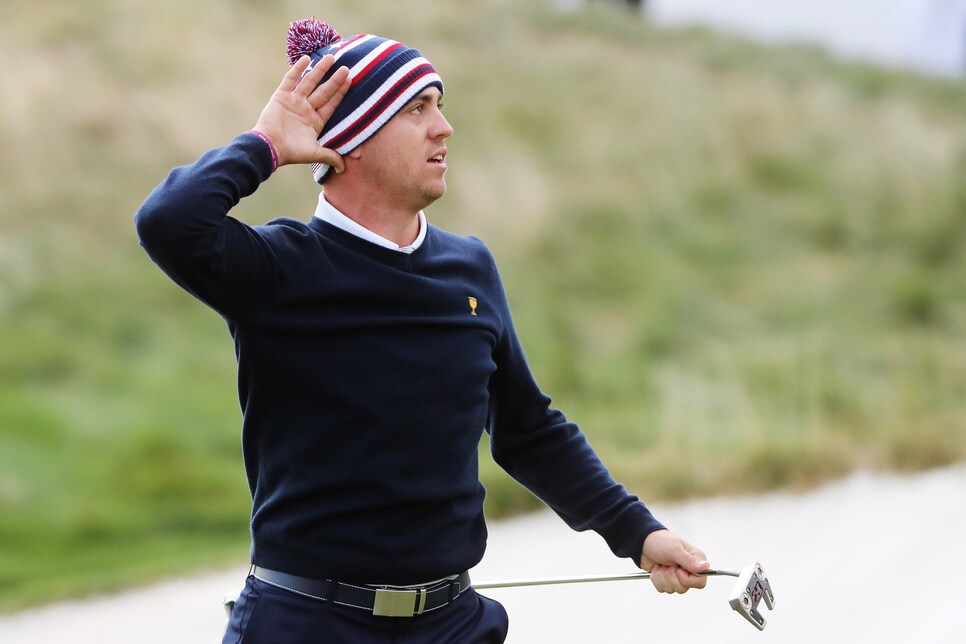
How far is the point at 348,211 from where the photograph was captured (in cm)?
257

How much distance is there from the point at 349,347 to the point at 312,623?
0.47 m

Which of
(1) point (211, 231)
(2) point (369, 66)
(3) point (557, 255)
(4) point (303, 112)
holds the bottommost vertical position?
(1) point (211, 231)

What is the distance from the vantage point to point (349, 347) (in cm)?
242

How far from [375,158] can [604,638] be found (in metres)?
3.20

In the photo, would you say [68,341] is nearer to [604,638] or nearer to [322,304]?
[604,638]

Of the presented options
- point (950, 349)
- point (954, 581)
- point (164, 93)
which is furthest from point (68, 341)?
point (950, 349)

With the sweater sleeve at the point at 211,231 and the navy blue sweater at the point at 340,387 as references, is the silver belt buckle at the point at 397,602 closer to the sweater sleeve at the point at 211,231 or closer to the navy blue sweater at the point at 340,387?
the navy blue sweater at the point at 340,387

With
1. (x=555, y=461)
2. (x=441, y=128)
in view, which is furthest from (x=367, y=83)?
(x=555, y=461)

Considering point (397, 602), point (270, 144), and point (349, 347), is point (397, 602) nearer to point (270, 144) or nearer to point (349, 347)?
point (349, 347)

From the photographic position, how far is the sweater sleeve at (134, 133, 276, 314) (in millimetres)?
2223

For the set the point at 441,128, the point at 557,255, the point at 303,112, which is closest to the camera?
the point at 303,112

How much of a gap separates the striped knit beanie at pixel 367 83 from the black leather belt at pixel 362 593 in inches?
29.1

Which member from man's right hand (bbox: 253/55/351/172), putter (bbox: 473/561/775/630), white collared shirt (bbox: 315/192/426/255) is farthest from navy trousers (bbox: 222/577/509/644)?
man's right hand (bbox: 253/55/351/172)

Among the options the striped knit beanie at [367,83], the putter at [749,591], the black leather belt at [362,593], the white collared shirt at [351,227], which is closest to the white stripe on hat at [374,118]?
the striped knit beanie at [367,83]
